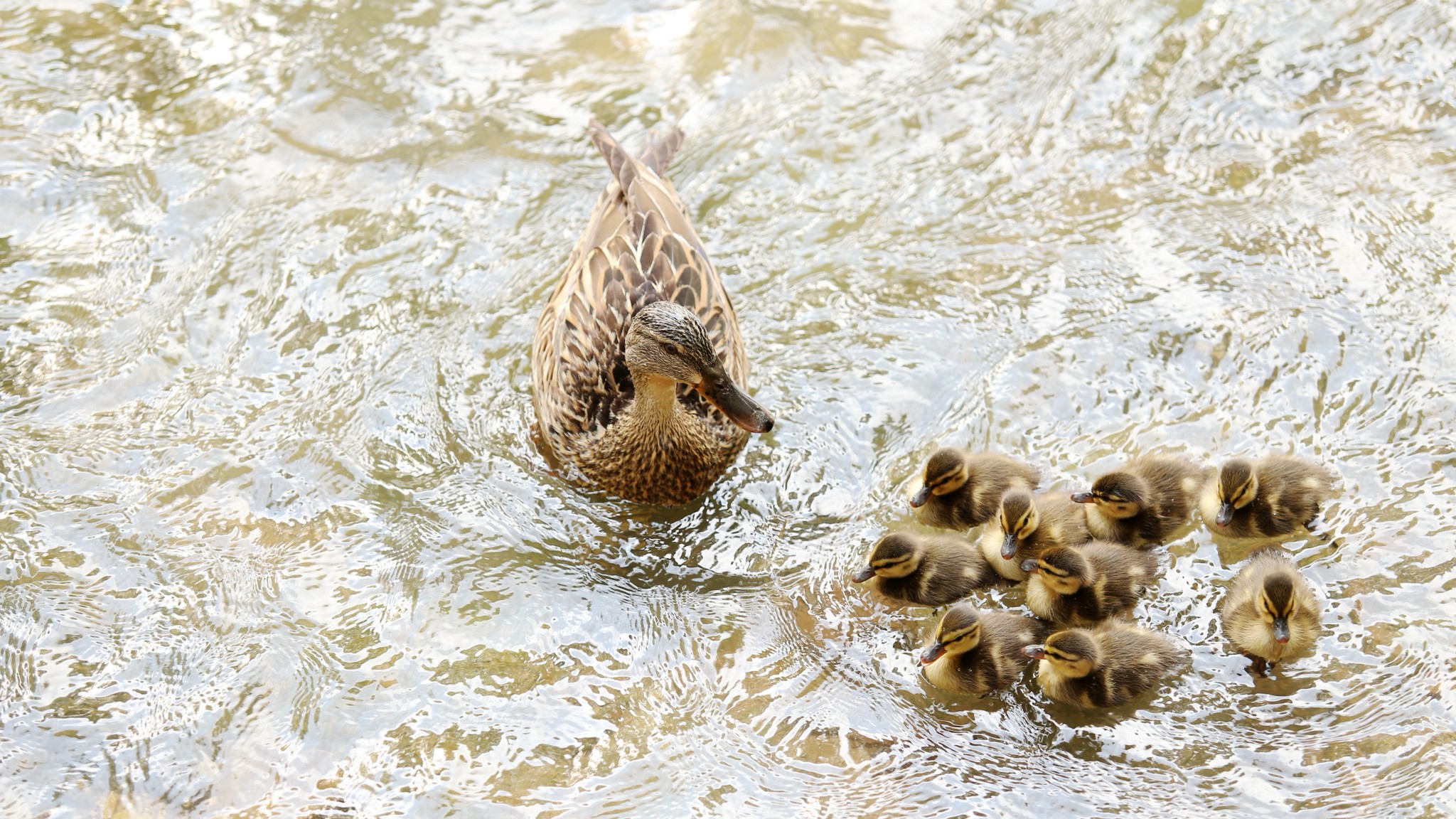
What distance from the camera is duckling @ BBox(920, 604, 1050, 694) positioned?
298 cm

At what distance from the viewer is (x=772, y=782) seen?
2.98 metres

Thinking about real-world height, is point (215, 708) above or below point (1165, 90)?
below

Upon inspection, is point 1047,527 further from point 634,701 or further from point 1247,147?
point 1247,147

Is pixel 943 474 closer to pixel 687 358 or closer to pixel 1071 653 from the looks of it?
pixel 1071 653

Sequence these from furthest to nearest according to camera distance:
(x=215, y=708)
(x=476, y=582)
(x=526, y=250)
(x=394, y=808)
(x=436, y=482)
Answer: (x=526, y=250)
(x=436, y=482)
(x=476, y=582)
(x=215, y=708)
(x=394, y=808)

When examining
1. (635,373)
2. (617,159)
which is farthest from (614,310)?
(617,159)

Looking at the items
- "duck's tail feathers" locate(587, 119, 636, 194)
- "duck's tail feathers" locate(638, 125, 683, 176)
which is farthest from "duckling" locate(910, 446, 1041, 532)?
"duck's tail feathers" locate(638, 125, 683, 176)

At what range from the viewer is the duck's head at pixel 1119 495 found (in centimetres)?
321

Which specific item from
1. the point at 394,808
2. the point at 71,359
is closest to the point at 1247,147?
the point at 394,808

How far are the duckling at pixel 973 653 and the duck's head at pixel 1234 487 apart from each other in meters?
0.67

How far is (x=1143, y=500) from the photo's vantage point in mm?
3230

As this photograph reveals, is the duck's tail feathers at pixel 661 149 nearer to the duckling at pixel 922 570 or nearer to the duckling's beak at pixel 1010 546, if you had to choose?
the duckling at pixel 922 570

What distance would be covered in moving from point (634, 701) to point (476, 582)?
1.97 feet

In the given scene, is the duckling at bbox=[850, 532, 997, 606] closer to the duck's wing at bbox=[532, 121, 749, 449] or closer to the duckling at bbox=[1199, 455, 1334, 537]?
the duckling at bbox=[1199, 455, 1334, 537]
